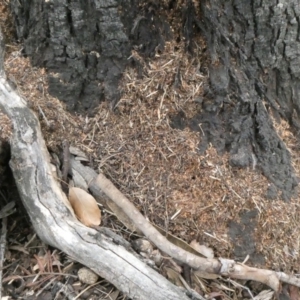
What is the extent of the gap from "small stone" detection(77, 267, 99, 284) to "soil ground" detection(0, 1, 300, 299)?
2.0 inches

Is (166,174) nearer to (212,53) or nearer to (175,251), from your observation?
(175,251)

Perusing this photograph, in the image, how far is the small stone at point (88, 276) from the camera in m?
1.86

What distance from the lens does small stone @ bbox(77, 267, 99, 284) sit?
186 centimetres

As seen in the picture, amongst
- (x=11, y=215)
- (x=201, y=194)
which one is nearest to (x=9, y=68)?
(x=11, y=215)

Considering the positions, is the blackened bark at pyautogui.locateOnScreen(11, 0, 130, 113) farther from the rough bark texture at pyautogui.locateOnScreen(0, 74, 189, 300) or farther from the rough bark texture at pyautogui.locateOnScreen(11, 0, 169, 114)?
the rough bark texture at pyautogui.locateOnScreen(0, 74, 189, 300)

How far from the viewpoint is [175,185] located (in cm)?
201

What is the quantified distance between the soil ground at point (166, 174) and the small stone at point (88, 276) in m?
0.05

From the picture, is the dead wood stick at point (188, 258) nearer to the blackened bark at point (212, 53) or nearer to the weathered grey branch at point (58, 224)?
the weathered grey branch at point (58, 224)

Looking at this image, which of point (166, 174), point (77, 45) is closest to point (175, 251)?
point (166, 174)

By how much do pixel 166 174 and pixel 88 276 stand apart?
48 cm

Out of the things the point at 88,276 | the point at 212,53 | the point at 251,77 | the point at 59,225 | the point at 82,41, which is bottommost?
the point at 88,276

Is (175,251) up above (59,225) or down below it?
below

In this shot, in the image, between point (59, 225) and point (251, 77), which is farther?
point (251, 77)

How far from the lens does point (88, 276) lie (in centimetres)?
186
